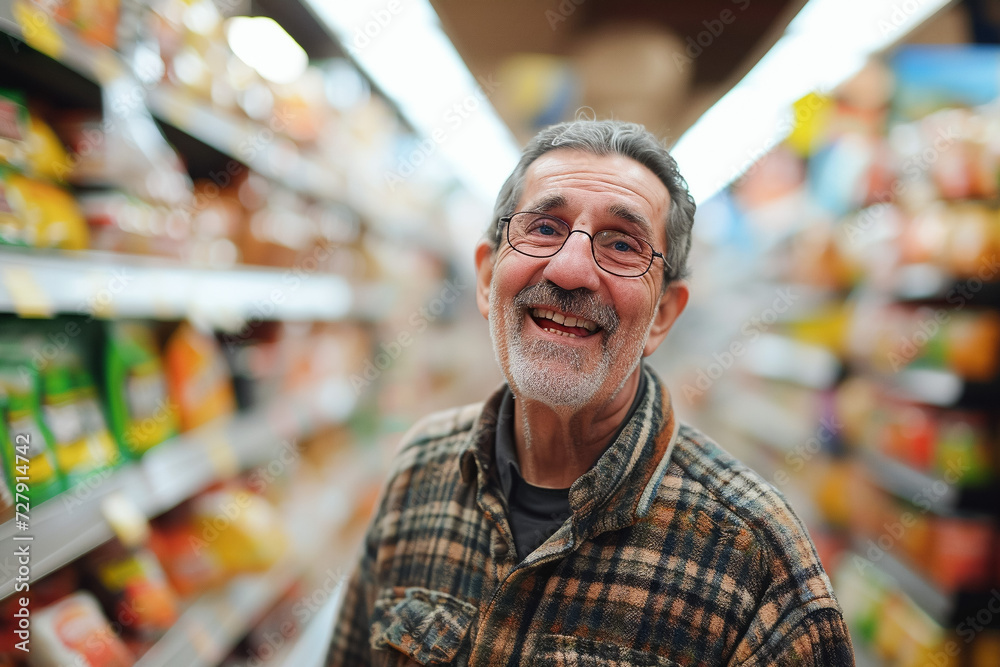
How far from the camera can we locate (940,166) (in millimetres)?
2492

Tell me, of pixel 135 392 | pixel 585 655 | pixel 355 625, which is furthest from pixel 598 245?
Answer: pixel 135 392

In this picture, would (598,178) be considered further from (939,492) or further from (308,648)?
(308,648)

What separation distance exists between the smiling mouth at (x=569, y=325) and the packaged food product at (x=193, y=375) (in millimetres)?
1465

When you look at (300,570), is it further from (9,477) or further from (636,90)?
(636,90)

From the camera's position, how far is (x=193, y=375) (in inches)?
78.5

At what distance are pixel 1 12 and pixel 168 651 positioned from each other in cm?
162

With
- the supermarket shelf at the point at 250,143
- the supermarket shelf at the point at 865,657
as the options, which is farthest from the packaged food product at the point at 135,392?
the supermarket shelf at the point at 865,657

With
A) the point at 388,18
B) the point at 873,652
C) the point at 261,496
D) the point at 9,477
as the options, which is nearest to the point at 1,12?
the point at 9,477

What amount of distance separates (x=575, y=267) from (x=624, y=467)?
35cm

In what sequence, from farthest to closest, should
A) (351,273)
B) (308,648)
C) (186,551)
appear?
(351,273), (308,648), (186,551)

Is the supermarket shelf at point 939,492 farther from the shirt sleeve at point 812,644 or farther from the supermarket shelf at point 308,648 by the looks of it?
the supermarket shelf at point 308,648

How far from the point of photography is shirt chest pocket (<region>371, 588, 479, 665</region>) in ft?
3.35

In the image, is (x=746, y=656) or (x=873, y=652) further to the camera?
(x=873, y=652)

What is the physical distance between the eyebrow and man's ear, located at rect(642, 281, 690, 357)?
0.16 m
